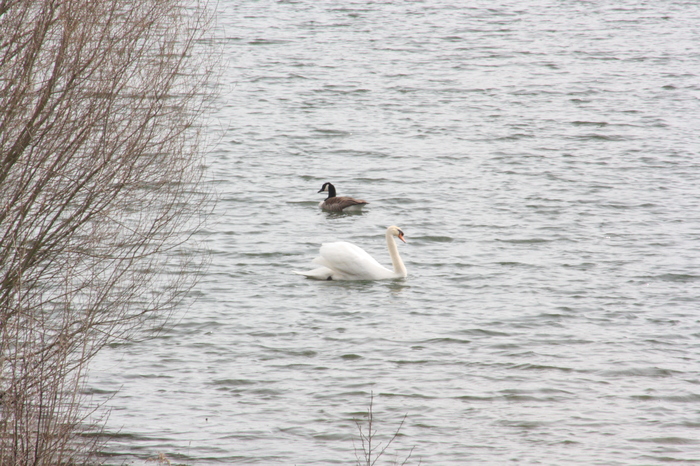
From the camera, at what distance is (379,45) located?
36.7m

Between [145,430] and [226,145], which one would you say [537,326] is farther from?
[226,145]

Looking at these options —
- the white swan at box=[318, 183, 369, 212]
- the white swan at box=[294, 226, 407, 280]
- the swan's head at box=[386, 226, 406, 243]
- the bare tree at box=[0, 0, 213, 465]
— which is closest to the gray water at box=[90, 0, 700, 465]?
the white swan at box=[294, 226, 407, 280]

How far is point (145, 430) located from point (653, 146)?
16937mm

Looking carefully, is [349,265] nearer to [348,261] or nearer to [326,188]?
[348,261]

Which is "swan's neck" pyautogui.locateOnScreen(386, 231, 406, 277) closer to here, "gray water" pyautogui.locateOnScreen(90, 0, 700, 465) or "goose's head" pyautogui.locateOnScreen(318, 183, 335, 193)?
"gray water" pyautogui.locateOnScreen(90, 0, 700, 465)

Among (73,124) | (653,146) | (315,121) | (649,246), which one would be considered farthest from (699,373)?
(315,121)

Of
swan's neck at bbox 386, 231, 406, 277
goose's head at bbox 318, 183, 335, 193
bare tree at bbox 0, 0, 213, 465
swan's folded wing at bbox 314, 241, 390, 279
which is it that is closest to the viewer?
bare tree at bbox 0, 0, 213, 465

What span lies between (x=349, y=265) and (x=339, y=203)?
3.69m

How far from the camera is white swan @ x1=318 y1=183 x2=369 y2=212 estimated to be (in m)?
18.4

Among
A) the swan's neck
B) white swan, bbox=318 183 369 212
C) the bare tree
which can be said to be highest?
the bare tree

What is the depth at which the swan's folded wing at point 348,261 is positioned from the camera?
14.7 metres

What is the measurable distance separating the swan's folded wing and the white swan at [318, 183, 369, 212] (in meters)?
3.38

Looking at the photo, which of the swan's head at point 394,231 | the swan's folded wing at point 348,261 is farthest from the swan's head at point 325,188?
the swan's folded wing at point 348,261

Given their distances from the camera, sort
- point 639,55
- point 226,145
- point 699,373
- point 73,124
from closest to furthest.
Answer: point 73,124 → point 699,373 → point 226,145 → point 639,55
